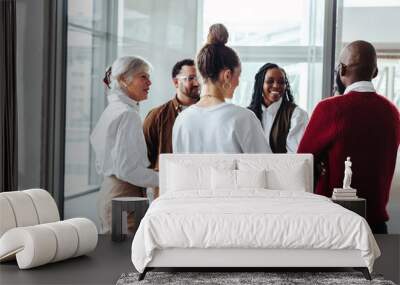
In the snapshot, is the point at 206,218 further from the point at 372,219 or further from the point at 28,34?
the point at 28,34

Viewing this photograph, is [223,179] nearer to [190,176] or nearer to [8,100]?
[190,176]

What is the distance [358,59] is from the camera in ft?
28.4

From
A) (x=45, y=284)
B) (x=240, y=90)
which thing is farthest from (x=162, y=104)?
(x=45, y=284)

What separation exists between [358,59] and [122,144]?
2818 mm

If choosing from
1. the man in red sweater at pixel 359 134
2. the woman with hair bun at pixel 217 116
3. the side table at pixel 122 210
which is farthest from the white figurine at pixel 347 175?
the side table at pixel 122 210

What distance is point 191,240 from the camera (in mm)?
6141

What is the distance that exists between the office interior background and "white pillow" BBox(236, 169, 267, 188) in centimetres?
111

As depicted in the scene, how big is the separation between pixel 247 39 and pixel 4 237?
3594 millimetres

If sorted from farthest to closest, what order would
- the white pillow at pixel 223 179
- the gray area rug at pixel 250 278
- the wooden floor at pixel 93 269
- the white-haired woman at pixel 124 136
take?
1. the white-haired woman at pixel 124 136
2. the white pillow at pixel 223 179
3. the wooden floor at pixel 93 269
4. the gray area rug at pixel 250 278

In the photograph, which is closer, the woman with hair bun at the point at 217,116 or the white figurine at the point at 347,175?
the white figurine at the point at 347,175

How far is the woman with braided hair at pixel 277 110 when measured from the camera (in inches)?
340

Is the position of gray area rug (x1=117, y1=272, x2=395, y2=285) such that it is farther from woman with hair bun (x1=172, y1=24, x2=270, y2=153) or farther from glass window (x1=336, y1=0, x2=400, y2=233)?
glass window (x1=336, y1=0, x2=400, y2=233)

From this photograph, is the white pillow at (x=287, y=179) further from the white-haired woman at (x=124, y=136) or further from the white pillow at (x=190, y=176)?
the white-haired woman at (x=124, y=136)

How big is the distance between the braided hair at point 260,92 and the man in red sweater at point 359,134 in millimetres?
357
